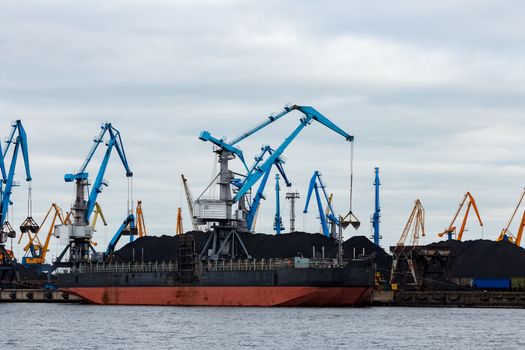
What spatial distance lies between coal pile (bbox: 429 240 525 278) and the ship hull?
21.1m

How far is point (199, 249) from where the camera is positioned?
117 meters

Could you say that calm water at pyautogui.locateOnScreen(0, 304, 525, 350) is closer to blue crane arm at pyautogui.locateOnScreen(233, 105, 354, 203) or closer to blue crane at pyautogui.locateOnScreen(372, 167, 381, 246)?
blue crane arm at pyautogui.locateOnScreen(233, 105, 354, 203)

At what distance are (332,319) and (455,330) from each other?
1025 centimetres

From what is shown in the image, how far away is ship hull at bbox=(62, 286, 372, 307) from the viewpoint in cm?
9081

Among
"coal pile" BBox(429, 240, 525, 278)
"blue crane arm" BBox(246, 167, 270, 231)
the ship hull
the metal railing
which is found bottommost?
the ship hull

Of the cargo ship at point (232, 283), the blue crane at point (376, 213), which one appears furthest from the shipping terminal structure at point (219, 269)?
the blue crane at point (376, 213)

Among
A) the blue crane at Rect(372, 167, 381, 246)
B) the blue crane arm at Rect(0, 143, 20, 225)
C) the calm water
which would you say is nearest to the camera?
the calm water

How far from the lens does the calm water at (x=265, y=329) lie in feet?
206

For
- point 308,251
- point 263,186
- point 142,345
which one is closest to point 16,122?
point 263,186

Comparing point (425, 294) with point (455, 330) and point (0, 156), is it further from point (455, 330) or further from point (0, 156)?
point (0, 156)

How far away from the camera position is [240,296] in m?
93.8

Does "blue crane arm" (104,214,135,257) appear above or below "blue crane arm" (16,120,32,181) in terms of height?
below

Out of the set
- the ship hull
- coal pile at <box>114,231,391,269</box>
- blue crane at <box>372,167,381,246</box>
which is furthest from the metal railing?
blue crane at <box>372,167,381,246</box>

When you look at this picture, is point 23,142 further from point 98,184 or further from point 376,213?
point 376,213
